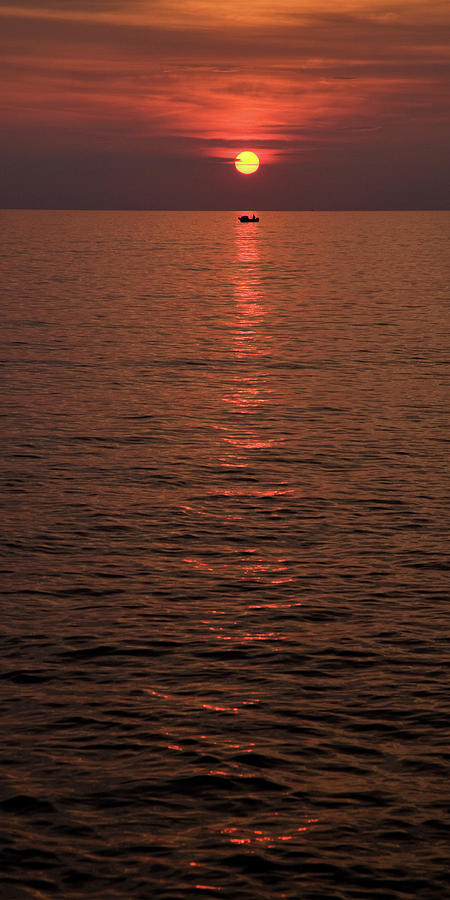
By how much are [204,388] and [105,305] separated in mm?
41809

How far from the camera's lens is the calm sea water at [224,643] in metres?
12.2

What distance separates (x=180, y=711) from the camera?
15445 millimetres

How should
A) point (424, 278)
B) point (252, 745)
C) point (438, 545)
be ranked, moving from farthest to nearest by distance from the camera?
point (424, 278)
point (438, 545)
point (252, 745)

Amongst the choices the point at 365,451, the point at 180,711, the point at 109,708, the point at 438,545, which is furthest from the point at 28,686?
the point at 365,451

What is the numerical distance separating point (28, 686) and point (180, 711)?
2450 mm

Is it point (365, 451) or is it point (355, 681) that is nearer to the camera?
point (355, 681)

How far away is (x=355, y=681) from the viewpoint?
54.3ft

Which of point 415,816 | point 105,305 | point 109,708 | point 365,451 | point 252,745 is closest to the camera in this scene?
point 415,816

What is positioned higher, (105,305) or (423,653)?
(105,305)

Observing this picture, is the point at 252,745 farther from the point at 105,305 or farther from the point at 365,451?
the point at 105,305

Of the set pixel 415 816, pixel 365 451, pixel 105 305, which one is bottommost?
pixel 415 816

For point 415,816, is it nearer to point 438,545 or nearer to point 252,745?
point 252,745

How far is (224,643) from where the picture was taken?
17.8 metres

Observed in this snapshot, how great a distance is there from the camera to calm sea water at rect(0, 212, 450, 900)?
12.2 metres
